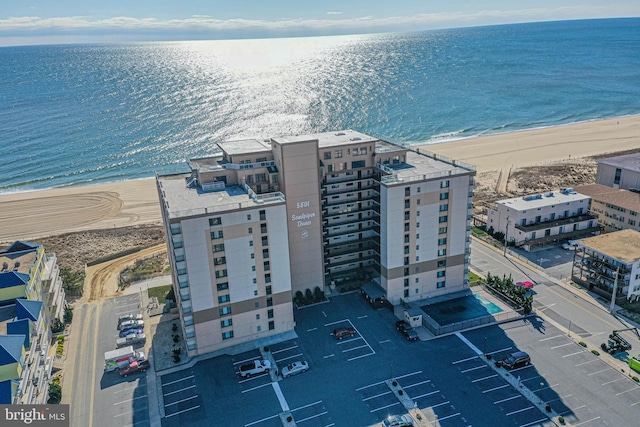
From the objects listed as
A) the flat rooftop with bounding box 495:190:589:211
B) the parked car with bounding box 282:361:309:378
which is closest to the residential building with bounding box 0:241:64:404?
the parked car with bounding box 282:361:309:378

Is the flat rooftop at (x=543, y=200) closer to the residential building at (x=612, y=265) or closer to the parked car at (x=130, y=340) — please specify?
the residential building at (x=612, y=265)

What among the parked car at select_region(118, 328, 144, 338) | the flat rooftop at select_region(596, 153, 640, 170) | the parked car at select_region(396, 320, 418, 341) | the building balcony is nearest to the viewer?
the parked car at select_region(396, 320, 418, 341)

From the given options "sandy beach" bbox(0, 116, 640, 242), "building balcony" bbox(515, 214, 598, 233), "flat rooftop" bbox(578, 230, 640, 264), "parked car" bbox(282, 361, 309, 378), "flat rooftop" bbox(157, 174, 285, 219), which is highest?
"flat rooftop" bbox(157, 174, 285, 219)

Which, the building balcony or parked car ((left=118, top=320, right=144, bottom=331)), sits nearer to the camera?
parked car ((left=118, top=320, right=144, bottom=331))

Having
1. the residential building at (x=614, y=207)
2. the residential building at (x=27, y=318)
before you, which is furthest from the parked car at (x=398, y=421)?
the residential building at (x=614, y=207)

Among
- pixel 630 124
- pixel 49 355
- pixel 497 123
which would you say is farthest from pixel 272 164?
pixel 630 124
